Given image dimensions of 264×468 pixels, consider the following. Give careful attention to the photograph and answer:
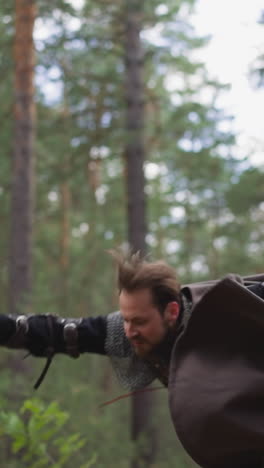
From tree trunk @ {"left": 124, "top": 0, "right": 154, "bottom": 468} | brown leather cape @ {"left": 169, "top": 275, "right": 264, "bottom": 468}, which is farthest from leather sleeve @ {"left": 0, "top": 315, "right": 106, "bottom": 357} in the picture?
tree trunk @ {"left": 124, "top": 0, "right": 154, "bottom": 468}

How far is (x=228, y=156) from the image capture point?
15.3 metres

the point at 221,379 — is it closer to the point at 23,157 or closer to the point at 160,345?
the point at 160,345

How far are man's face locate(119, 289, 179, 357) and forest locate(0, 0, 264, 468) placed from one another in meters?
3.98

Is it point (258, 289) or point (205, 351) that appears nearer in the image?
point (205, 351)

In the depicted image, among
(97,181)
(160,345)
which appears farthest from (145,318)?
(97,181)

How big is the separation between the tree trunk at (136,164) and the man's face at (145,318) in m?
7.99

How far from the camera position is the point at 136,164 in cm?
1231

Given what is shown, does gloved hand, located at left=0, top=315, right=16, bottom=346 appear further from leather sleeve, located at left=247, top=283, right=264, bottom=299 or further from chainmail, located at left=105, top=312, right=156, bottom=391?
leather sleeve, located at left=247, top=283, right=264, bottom=299

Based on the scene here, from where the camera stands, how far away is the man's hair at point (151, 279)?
3.58m

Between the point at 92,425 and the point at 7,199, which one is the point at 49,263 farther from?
the point at 92,425

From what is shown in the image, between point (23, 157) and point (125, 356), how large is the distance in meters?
7.44

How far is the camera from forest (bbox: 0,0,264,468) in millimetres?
10438

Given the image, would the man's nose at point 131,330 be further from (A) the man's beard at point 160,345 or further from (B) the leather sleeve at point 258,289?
(B) the leather sleeve at point 258,289

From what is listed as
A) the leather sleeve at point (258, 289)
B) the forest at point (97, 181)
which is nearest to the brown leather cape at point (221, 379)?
the leather sleeve at point (258, 289)
